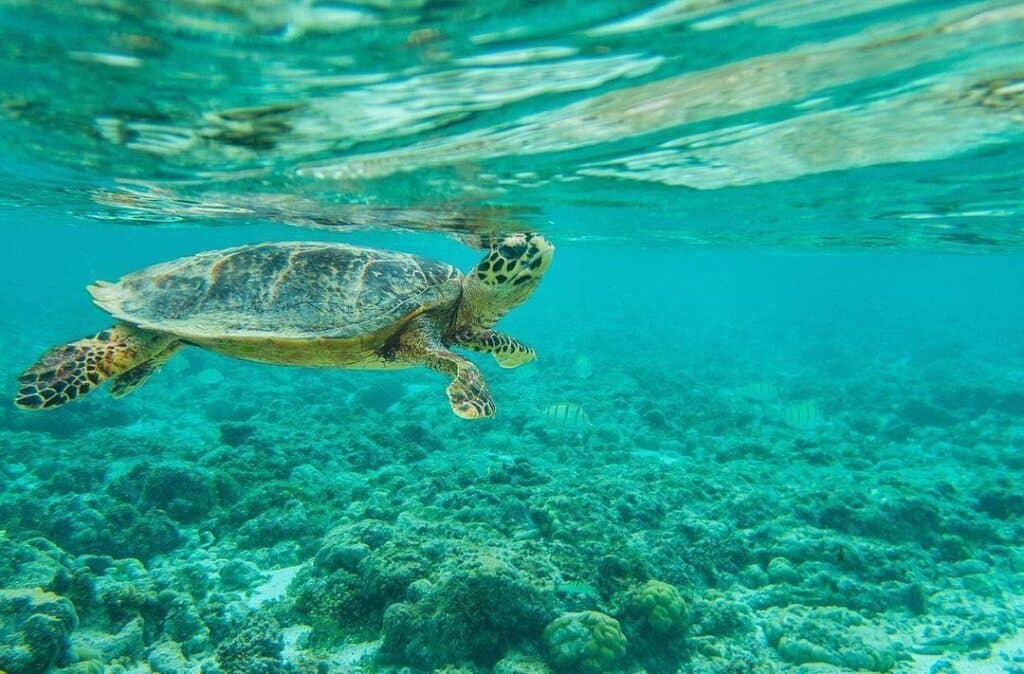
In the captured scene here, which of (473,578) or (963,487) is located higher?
(473,578)

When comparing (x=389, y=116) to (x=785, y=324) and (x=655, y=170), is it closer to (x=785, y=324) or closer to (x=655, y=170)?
(x=655, y=170)

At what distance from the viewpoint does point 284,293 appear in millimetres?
6836

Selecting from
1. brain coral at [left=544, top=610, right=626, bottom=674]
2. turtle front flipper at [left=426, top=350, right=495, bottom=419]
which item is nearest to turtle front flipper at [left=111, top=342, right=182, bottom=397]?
turtle front flipper at [left=426, top=350, right=495, bottom=419]

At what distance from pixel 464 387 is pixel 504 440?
885 cm

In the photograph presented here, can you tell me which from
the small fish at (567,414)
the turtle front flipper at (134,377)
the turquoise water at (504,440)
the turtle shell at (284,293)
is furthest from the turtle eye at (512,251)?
the small fish at (567,414)

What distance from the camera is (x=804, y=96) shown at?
7004 millimetres

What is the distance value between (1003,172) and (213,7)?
43.4ft

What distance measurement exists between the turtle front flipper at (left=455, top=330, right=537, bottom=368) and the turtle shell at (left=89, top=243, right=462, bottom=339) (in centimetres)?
65

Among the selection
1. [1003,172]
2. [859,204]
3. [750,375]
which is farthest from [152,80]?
[750,375]

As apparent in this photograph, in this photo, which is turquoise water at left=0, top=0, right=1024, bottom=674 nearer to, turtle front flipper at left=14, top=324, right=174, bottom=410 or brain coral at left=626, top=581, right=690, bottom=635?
brain coral at left=626, top=581, right=690, bottom=635

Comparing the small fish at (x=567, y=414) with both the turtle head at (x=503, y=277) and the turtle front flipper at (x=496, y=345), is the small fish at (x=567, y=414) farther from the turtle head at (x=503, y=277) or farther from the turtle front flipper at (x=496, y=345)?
the turtle head at (x=503, y=277)

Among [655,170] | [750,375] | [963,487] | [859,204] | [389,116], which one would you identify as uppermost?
[389,116]

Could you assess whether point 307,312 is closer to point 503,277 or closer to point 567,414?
point 503,277

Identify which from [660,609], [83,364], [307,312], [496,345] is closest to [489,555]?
[660,609]
